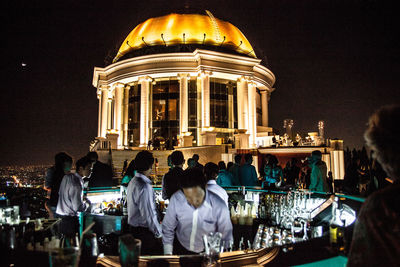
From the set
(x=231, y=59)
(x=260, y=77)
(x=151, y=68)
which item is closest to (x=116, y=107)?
(x=151, y=68)

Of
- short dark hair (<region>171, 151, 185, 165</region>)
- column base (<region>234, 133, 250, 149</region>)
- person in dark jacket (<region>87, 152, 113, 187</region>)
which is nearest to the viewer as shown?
short dark hair (<region>171, 151, 185, 165</region>)

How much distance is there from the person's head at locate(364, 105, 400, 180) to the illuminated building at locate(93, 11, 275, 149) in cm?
2928

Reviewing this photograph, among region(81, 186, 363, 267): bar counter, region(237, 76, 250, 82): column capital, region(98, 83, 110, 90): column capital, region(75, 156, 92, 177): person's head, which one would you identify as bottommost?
region(81, 186, 363, 267): bar counter

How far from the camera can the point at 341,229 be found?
2654mm

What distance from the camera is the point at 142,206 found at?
432 cm

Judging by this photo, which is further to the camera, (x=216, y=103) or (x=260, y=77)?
(x=260, y=77)

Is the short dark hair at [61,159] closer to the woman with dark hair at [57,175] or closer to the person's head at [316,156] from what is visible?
the woman with dark hair at [57,175]

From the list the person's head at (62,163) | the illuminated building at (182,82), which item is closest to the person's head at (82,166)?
the person's head at (62,163)

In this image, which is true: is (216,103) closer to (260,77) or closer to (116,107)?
(260,77)

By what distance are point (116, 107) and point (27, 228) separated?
34.9 metres

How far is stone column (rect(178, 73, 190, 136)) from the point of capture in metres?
32.4

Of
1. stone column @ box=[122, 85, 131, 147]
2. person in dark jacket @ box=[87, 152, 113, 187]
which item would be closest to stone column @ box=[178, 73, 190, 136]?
stone column @ box=[122, 85, 131, 147]

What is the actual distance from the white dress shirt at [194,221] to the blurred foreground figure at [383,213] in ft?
6.43

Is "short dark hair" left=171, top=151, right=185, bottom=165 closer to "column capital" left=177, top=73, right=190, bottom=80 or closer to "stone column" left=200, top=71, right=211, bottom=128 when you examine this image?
"stone column" left=200, top=71, right=211, bottom=128
